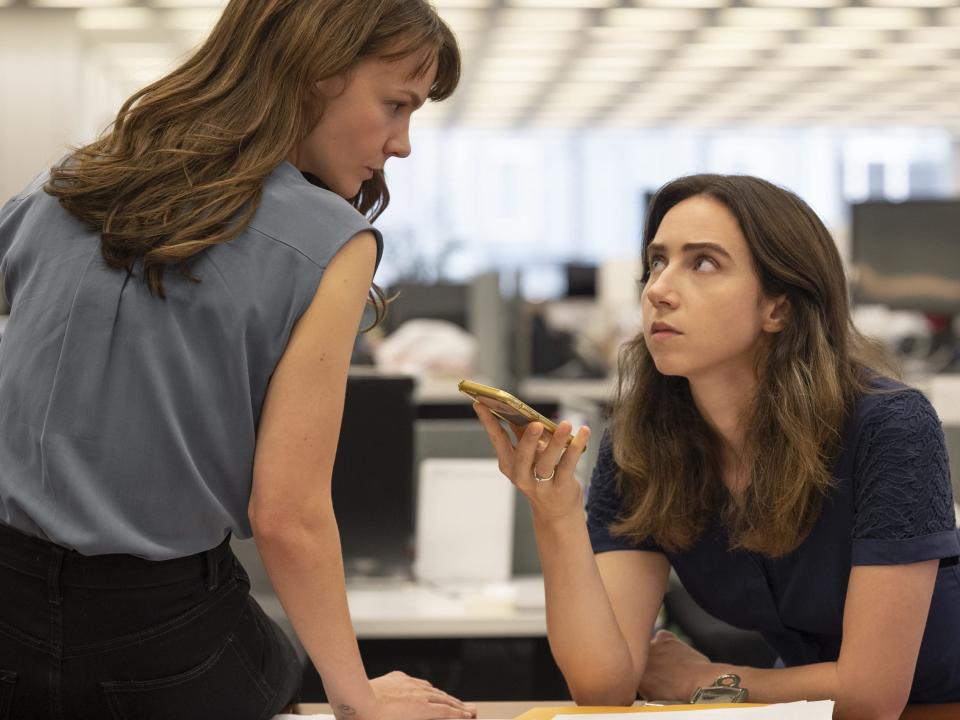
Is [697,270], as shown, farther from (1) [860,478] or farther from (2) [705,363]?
(1) [860,478]

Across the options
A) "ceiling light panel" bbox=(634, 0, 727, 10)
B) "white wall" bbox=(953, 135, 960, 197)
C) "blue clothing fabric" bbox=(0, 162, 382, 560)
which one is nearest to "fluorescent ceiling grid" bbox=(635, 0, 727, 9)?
"ceiling light panel" bbox=(634, 0, 727, 10)

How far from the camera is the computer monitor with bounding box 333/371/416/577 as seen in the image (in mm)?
2418

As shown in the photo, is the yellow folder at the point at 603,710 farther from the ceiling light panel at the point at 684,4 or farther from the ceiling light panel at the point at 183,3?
the ceiling light panel at the point at 684,4

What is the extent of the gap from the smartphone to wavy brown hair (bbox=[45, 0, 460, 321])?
28 centimetres

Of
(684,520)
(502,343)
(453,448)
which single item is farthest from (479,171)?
(684,520)

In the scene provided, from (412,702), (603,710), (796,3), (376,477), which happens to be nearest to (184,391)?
(412,702)

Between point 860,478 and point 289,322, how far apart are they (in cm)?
72

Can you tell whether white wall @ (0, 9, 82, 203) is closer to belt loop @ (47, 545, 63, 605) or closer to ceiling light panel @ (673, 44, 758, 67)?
ceiling light panel @ (673, 44, 758, 67)

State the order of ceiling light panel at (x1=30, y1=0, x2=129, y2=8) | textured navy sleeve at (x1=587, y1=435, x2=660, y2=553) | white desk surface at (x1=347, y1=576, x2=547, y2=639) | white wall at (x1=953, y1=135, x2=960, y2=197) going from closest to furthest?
textured navy sleeve at (x1=587, y1=435, x2=660, y2=553) < white desk surface at (x1=347, y1=576, x2=547, y2=639) < ceiling light panel at (x1=30, y1=0, x2=129, y2=8) < white wall at (x1=953, y1=135, x2=960, y2=197)

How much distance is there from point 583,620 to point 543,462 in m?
0.23

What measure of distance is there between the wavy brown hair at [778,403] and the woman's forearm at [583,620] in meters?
0.14

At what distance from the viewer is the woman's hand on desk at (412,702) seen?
1.16 metres

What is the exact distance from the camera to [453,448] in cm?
256

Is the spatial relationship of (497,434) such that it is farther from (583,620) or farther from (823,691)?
(823,691)
